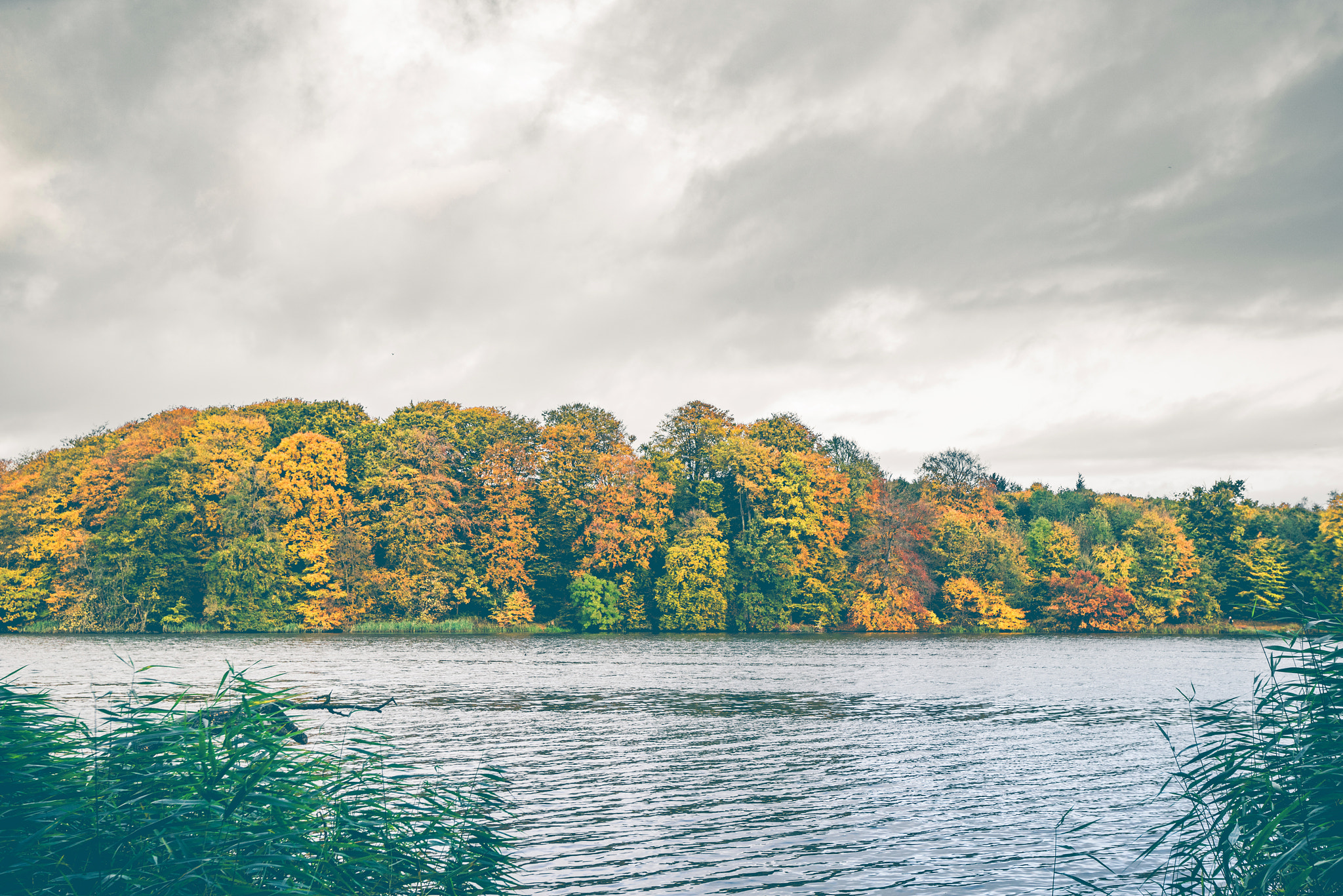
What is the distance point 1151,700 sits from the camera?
2880 centimetres

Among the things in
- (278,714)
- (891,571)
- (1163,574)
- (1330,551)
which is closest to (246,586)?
(891,571)

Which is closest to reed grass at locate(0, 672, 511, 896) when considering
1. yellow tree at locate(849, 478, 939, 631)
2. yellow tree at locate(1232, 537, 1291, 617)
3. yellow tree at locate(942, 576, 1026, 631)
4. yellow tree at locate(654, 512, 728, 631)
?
yellow tree at locate(654, 512, 728, 631)

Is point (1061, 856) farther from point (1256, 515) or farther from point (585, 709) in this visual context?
point (1256, 515)

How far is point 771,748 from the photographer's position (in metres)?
19.8

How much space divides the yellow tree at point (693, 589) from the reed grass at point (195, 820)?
63.3m

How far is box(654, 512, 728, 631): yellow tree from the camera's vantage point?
71.4 m

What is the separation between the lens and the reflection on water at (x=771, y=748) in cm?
1157

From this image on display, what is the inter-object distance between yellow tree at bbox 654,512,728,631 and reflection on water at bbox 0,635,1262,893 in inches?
1024

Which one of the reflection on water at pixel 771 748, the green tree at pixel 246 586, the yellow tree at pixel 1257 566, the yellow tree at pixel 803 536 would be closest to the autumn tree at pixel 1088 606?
the yellow tree at pixel 1257 566

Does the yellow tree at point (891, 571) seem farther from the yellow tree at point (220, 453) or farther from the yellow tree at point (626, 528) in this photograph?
the yellow tree at point (220, 453)

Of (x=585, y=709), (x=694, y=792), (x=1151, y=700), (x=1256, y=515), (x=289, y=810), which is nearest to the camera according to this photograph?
(x=289, y=810)

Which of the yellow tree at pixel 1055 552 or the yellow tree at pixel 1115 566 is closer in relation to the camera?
the yellow tree at pixel 1115 566

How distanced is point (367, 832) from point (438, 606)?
6297cm

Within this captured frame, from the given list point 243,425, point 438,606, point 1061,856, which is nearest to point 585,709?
point 1061,856
